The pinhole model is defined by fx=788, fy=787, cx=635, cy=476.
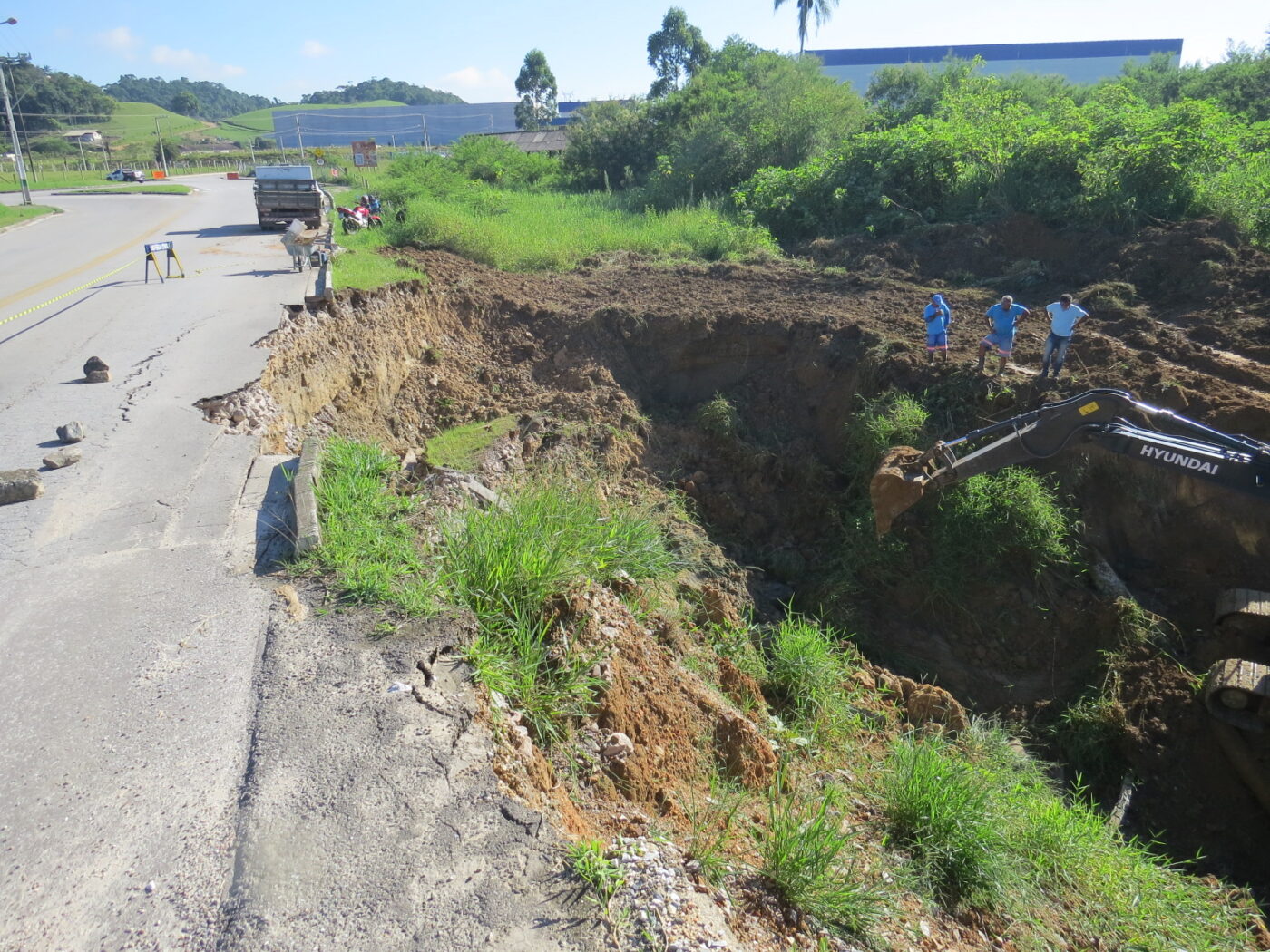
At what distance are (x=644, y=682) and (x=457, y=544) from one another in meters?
1.56

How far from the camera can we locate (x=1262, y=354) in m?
10.4

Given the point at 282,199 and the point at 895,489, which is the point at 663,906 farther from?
the point at 282,199

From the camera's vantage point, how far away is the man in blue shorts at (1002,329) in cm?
942

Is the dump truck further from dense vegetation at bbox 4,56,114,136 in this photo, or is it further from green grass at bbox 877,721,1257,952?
dense vegetation at bbox 4,56,114,136

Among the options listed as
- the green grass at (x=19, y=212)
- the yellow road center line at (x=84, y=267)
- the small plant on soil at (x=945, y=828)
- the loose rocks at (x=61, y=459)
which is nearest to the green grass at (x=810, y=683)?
the small plant on soil at (x=945, y=828)

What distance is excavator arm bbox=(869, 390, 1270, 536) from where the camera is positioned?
6305 mm

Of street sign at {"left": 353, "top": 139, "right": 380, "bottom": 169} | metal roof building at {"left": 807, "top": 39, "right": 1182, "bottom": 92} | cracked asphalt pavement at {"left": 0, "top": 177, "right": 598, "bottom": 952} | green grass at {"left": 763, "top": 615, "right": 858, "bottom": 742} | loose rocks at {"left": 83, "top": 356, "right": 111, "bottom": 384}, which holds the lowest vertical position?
green grass at {"left": 763, "top": 615, "right": 858, "bottom": 742}

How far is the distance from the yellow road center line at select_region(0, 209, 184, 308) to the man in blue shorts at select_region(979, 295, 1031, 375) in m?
14.6

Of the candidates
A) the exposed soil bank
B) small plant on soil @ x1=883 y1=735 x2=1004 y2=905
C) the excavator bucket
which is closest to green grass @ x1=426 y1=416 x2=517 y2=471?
the exposed soil bank

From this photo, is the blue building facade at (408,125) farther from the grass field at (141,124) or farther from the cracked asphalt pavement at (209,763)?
the cracked asphalt pavement at (209,763)

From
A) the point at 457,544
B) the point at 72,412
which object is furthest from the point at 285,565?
the point at 72,412

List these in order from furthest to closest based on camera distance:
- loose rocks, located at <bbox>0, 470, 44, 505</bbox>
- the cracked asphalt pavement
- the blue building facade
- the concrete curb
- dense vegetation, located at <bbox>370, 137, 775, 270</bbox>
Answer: the blue building facade, dense vegetation, located at <bbox>370, 137, 775, 270</bbox>, loose rocks, located at <bbox>0, 470, 44, 505</bbox>, the concrete curb, the cracked asphalt pavement

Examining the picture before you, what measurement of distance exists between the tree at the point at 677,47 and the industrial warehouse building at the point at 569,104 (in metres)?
8.87

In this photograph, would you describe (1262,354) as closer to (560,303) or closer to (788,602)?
(788,602)
